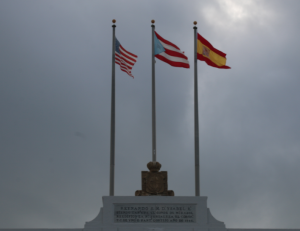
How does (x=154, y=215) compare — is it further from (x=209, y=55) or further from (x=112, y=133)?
(x=209, y=55)

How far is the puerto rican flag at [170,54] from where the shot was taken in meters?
22.7

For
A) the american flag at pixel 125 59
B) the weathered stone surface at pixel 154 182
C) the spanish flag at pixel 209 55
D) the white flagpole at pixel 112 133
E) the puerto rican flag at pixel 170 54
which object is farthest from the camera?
the spanish flag at pixel 209 55

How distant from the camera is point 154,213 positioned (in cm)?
2098

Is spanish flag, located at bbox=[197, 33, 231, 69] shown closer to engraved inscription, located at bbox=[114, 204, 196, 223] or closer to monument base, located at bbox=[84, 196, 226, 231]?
monument base, located at bbox=[84, 196, 226, 231]

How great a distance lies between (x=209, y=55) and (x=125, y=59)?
13.7 feet

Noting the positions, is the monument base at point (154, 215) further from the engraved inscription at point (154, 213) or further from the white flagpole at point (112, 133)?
the white flagpole at point (112, 133)

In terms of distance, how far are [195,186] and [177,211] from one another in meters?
1.38

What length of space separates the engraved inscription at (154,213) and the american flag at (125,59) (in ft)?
21.0

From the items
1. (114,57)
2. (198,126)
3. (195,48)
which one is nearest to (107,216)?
(198,126)

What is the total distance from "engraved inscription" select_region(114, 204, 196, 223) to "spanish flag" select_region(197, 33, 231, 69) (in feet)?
23.6

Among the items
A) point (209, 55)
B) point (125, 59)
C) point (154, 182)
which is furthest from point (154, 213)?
point (209, 55)

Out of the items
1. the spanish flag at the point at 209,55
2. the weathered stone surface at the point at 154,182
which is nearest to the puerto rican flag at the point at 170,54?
the spanish flag at the point at 209,55

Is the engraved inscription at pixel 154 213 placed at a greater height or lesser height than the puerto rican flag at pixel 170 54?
lesser

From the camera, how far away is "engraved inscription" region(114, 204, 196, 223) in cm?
2088
